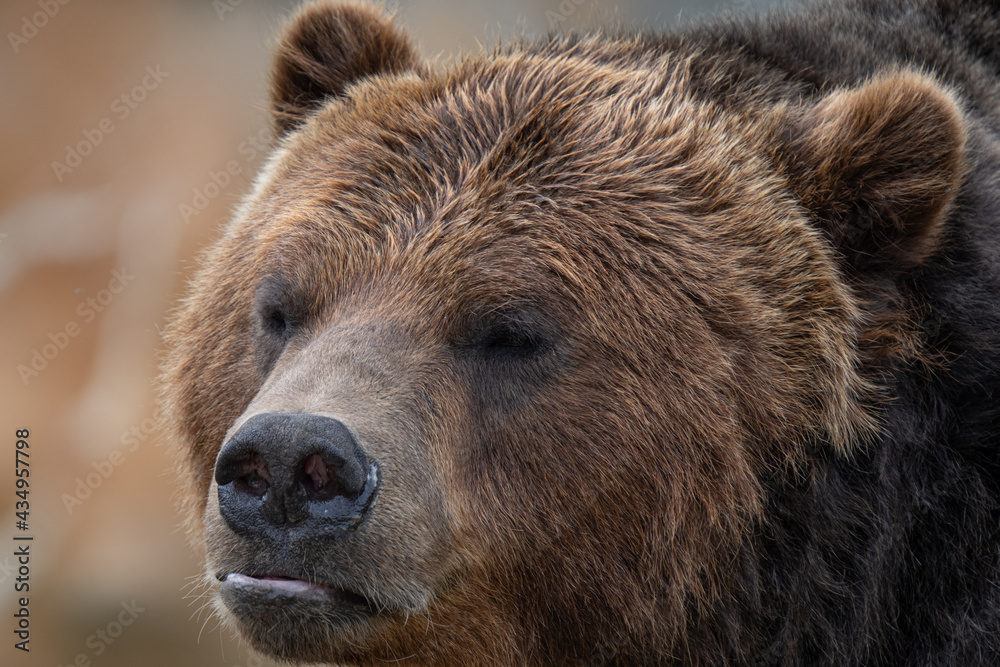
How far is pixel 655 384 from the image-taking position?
3812mm

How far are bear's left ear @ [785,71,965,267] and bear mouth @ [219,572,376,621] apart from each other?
2.36 meters

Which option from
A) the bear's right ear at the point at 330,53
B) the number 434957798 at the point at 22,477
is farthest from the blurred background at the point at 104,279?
the bear's right ear at the point at 330,53

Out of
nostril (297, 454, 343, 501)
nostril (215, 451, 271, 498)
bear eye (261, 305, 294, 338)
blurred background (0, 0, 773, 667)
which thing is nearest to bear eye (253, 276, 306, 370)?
bear eye (261, 305, 294, 338)

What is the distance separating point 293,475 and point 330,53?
2672 mm

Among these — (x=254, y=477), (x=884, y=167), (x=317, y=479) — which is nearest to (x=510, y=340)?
(x=317, y=479)

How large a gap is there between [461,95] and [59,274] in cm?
711

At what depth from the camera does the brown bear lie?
3.73 meters

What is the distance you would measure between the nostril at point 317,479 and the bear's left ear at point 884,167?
7.31ft

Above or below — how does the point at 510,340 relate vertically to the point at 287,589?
above

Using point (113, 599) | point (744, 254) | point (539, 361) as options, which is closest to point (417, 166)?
point (539, 361)

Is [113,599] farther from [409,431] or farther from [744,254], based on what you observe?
[744,254]

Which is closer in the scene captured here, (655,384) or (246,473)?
(246,473)

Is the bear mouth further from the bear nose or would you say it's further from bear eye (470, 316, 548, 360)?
bear eye (470, 316, 548, 360)

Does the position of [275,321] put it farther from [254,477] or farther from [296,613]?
[296,613]
